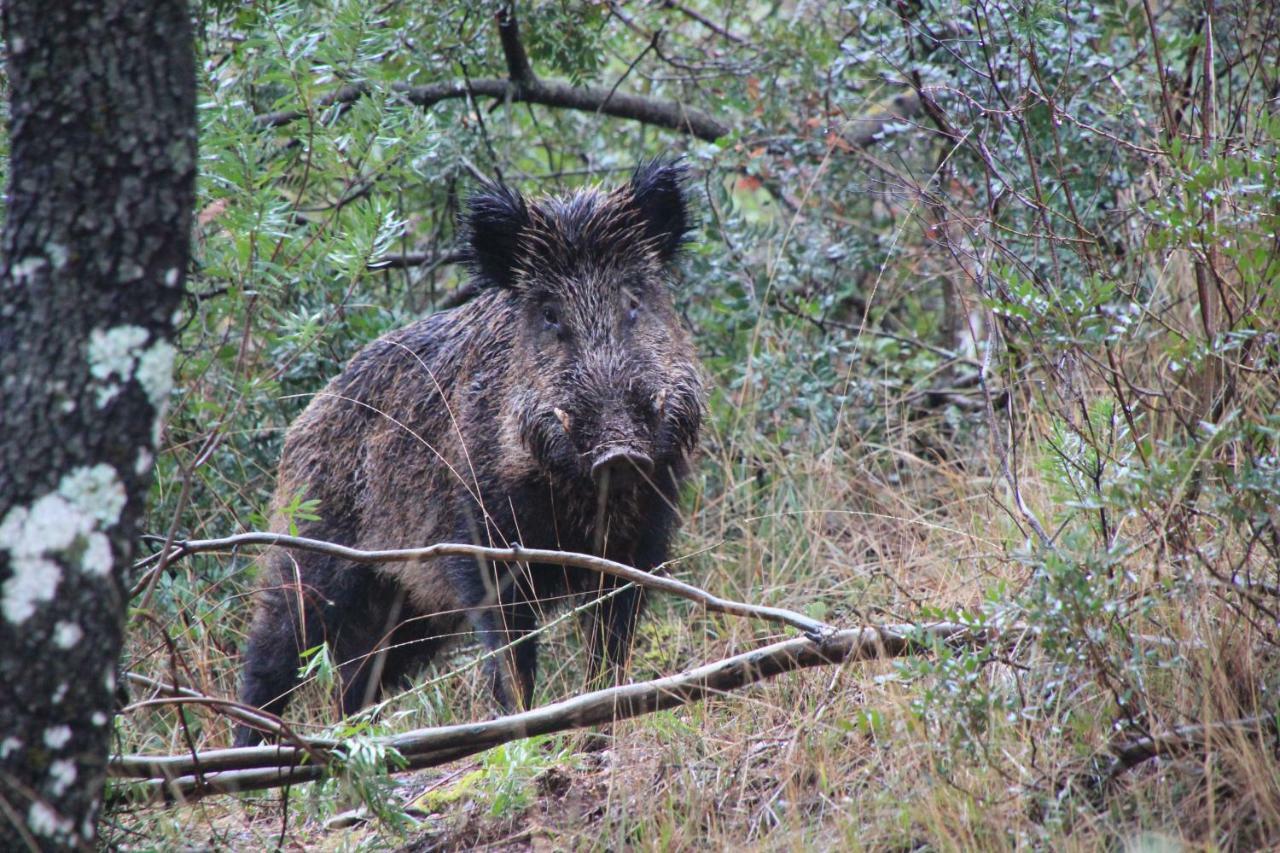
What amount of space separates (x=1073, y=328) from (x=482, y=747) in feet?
5.78

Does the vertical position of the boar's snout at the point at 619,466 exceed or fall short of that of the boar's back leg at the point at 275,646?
it exceeds it

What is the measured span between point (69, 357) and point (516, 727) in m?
1.45

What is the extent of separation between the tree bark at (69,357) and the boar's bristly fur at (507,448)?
2016 mm

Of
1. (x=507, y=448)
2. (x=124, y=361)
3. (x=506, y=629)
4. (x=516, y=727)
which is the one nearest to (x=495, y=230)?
(x=507, y=448)

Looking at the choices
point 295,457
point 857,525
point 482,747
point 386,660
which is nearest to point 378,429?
point 295,457

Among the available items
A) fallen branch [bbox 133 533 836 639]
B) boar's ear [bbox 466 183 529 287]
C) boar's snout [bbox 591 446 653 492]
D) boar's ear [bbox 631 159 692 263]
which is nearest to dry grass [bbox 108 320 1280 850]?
fallen branch [bbox 133 533 836 639]

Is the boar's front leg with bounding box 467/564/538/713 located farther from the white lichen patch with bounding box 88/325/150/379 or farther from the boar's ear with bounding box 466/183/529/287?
the white lichen patch with bounding box 88/325/150/379

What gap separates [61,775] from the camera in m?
2.07

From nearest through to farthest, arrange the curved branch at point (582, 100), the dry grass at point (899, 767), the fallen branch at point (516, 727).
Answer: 1. the dry grass at point (899, 767)
2. the fallen branch at point (516, 727)
3. the curved branch at point (582, 100)

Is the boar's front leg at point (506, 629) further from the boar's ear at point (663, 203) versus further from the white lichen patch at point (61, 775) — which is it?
the white lichen patch at point (61, 775)

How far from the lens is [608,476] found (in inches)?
167

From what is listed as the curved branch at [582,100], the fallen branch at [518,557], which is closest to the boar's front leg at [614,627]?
the fallen branch at [518,557]

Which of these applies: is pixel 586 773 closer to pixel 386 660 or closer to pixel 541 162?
pixel 386 660

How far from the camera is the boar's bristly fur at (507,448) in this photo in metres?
4.46
